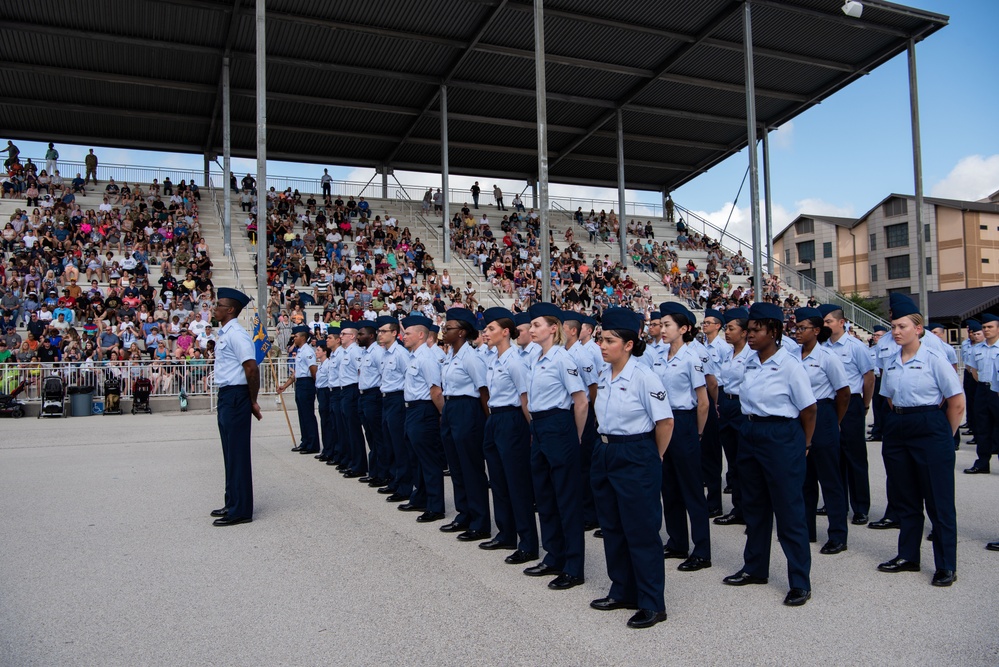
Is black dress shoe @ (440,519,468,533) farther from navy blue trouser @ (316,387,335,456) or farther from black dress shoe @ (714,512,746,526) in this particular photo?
navy blue trouser @ (316,387,335,456)

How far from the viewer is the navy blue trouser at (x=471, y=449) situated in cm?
636

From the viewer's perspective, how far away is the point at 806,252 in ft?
213

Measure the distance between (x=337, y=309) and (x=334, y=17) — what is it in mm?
8729

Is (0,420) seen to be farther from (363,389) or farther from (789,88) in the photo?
(789,88)

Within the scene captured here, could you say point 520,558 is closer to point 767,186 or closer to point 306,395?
point 306,395

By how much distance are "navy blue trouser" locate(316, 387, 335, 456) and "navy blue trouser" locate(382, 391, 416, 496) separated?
3.15m

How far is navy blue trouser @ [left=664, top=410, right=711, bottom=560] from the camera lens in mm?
5566

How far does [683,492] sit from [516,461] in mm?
1287

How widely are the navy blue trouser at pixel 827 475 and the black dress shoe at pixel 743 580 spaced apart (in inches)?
45.2

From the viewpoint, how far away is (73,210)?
24281 mm

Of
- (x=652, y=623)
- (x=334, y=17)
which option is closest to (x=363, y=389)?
(x=652, y=623)

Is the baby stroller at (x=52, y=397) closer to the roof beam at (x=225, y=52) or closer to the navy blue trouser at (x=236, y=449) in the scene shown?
the roof beam at (x=225, y=52)

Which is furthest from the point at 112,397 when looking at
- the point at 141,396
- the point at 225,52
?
the point at 225,52

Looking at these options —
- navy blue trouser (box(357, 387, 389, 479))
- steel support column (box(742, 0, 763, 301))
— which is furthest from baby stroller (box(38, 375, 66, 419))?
steel support column (box(742, 0, 763, 301))
